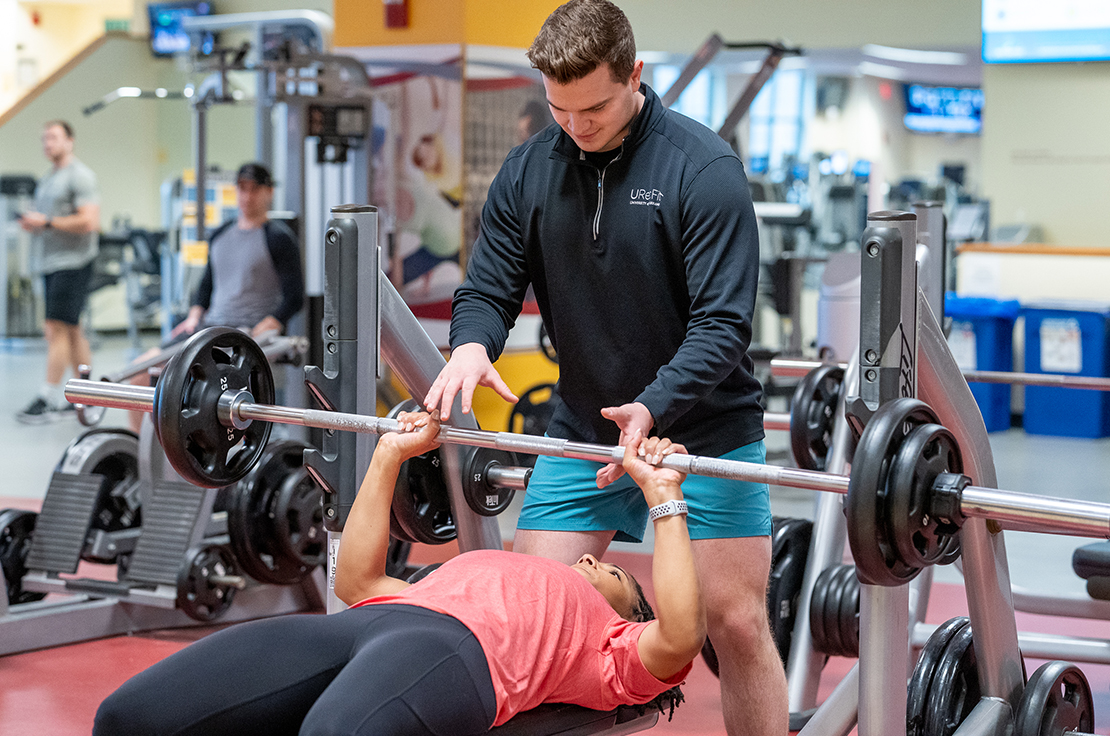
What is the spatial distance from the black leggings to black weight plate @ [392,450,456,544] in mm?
534

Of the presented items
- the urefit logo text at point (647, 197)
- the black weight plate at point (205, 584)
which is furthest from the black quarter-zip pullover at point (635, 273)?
the black weight plate at point (205, 584)

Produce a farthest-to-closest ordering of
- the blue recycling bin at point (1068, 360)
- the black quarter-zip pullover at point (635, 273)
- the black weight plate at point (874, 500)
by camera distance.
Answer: the blue recycling bin at point (1068, 360) < the black quarter-zip pullover at point (635, 273) < the black weight plate at point (874, 500)

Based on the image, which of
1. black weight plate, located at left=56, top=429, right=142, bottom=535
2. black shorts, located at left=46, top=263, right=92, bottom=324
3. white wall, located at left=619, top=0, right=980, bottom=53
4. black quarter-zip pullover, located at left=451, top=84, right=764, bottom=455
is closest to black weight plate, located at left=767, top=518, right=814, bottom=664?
black quarter-zip pullover, located at left=451, top=84, right=764, bottom=455

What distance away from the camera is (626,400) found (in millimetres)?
2285

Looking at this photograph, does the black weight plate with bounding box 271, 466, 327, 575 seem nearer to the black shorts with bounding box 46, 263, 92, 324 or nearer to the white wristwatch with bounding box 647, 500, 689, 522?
the white wristwatch with bounding box 647, 500, 689, 522

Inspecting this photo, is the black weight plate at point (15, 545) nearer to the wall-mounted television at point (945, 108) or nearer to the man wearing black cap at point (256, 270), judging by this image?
the man wearing black cap at point (256, 270)

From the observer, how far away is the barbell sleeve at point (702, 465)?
5.85 feet

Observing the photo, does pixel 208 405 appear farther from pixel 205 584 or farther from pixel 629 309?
pixel 205 584

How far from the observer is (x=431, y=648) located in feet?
6.19

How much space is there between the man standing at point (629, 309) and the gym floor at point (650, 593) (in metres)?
1.07

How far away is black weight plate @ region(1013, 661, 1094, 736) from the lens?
2.35m

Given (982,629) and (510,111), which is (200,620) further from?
(510,111)

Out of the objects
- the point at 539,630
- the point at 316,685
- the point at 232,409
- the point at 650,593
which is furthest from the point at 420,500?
the point at 650,593

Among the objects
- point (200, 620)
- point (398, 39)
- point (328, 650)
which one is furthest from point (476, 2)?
point (328, 650)
